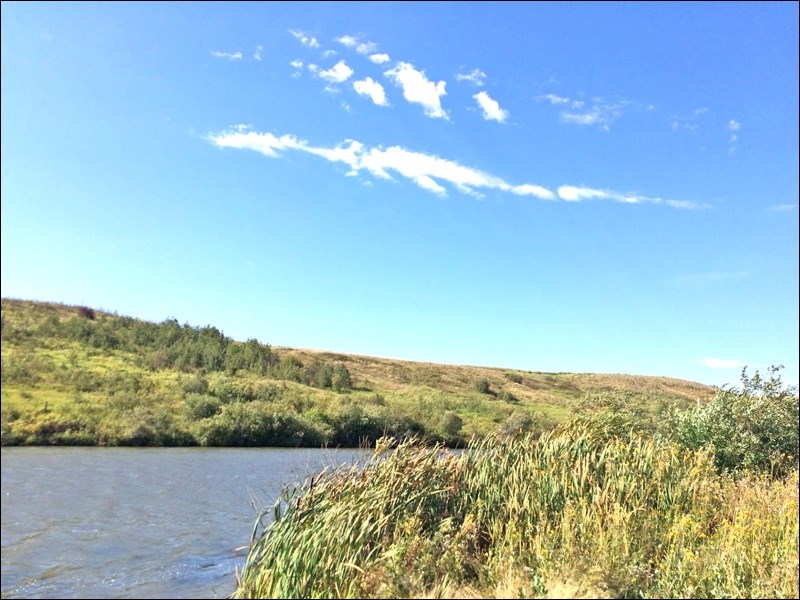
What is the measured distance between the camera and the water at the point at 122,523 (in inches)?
382

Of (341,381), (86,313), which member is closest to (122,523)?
(86,313)

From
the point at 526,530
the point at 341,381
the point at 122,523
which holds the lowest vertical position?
the point at 122,523

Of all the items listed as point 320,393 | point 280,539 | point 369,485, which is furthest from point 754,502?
point 320,393

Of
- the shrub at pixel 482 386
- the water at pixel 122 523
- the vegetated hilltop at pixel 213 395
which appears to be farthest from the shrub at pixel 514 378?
the water at pixel 122 523

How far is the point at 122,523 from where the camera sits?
13578 mm

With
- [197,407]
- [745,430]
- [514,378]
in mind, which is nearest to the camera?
[745,430]

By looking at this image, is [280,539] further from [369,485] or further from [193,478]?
[193,478]

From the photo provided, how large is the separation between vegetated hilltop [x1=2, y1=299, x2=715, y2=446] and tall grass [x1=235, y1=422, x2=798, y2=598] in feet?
4.29

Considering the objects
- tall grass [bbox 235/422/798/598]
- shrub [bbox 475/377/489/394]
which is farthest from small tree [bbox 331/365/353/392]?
tall grass [bbox 235/422/798/598]

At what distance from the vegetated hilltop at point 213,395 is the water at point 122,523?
111cm

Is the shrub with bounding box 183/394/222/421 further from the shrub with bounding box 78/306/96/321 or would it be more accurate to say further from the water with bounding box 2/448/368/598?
the shrub with bounding box 78/306/96/321

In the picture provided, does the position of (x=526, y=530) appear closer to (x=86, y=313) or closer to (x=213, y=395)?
(x=86, y=313)

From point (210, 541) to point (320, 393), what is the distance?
27967 mm

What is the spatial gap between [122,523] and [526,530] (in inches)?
412
